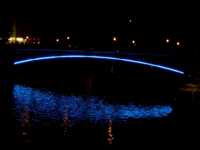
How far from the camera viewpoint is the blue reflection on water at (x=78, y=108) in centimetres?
3375

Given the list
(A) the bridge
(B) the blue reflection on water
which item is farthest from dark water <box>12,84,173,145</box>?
(A) the bridge

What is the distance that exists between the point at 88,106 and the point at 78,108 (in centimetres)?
110

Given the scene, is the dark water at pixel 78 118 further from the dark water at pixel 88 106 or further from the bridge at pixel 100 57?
the bridge at pixel 100 57

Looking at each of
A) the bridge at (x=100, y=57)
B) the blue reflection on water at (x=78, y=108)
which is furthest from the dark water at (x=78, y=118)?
the bridge at (x=100, y=57)

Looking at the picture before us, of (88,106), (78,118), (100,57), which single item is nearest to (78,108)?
(88,106)

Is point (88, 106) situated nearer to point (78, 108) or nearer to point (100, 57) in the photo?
point (78, 108)

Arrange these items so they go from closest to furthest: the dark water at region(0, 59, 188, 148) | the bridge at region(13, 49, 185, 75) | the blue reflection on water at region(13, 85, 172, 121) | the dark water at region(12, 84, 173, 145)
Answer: the dark water at region(12, 84, 173, 145), the dark water at region(0, 59, 188, 148), the blue reflection on water at region(13, 85, 172, 121), the bridge at region(13, 49, 185, 75)

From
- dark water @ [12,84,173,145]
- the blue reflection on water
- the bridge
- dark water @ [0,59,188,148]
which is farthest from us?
the bridge

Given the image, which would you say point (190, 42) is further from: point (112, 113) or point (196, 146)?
point (196, 146)

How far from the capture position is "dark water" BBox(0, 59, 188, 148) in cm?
2817

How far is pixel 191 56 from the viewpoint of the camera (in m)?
41.4

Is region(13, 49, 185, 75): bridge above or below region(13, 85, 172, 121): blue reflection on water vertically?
above

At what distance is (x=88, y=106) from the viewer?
122 feet

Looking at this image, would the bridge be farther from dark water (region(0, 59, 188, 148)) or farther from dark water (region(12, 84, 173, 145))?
dark water (region(12, 84, 173, 145))
